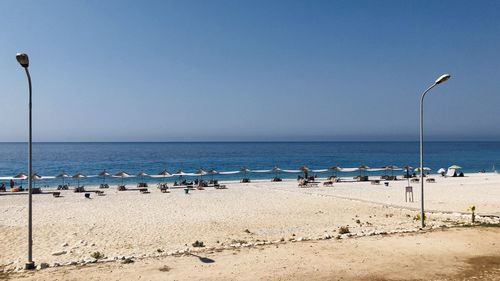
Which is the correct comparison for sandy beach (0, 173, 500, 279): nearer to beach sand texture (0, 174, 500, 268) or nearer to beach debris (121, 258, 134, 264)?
beach sand texture (0, 174, 500, 268)

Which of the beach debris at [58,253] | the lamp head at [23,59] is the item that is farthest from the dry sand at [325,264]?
the lamp head at [23,59]

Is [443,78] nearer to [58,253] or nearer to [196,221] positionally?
[196,221]

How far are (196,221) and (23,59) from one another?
12186mm

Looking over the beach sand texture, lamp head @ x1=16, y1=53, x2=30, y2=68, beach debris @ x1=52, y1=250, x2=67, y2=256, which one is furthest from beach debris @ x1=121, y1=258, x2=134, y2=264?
lamp head @ x1=16, y1=53, x2=30, y2=68

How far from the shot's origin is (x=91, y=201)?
28875 millimetres

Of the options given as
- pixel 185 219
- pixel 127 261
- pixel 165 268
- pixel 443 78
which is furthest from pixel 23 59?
pixel 443 78

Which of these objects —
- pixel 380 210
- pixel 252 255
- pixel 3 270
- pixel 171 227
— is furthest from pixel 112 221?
pixel 380 210

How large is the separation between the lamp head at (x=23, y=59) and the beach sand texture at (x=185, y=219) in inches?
241

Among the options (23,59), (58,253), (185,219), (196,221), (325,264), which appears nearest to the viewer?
(23,59)

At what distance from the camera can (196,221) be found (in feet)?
65.2

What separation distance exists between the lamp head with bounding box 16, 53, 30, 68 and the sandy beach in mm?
5977

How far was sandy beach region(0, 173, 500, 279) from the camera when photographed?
14.2 m

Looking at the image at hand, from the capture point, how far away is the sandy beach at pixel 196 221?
46.5ft

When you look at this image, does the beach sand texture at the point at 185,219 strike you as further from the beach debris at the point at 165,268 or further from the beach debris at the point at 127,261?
the beach debris at the point at 165,268
